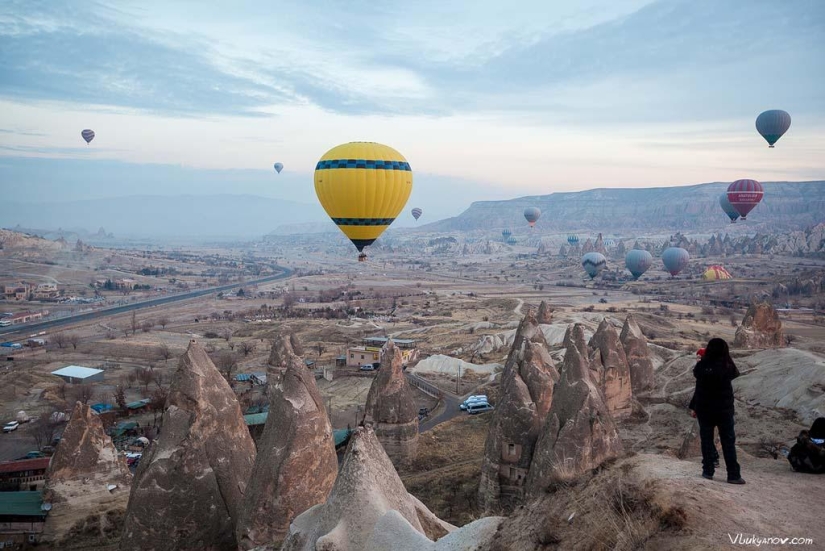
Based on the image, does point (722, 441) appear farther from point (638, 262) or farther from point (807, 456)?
point (638, 262)

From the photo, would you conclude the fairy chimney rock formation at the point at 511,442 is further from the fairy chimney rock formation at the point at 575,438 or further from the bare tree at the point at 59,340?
the bare tree at the point at 59,340

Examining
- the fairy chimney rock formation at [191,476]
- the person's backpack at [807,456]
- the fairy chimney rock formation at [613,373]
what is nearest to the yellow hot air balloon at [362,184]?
the fairy chimney rock formation at [613,373]

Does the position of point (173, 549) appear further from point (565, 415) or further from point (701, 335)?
point (701, 335)

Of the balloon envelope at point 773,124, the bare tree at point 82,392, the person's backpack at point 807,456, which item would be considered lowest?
the bare tree at point 82,392

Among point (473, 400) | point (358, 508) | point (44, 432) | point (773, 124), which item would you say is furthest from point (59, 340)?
point (773, 124)

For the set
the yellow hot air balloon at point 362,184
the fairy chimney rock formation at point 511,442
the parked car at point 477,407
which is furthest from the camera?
the parked car at point 477,407

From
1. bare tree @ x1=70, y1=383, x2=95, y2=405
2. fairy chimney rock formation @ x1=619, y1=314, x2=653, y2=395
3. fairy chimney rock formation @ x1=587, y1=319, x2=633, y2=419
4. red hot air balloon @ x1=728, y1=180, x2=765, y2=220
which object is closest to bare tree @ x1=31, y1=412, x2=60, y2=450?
bare tree @ x1=70, y1=383, x2=95, y2=405

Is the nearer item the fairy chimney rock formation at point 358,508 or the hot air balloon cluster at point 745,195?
the fairy chimney rock formation at point 358,508
